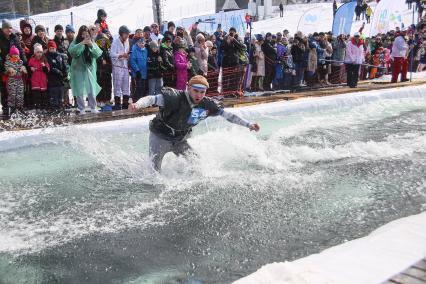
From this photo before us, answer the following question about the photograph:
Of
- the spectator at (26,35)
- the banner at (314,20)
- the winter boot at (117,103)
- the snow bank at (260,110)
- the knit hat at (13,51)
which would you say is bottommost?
the snow bank at (260,110)

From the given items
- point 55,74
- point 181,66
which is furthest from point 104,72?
point 181,66

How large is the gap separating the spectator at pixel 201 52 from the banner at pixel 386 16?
34.7 feet

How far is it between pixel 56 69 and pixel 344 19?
11262 mm

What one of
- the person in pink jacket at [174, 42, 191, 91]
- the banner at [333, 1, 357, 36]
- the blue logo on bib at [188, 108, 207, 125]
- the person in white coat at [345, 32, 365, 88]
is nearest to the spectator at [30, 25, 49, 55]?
the person in pink jacket at [174, 42, 191, 91]

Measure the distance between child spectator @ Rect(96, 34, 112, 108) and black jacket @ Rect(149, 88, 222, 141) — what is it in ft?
13.8

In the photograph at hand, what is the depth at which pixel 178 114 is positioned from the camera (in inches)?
237

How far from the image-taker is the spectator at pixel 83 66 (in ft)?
28.7

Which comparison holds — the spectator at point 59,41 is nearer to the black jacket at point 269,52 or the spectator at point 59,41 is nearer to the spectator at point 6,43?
the spectator at point 6,43

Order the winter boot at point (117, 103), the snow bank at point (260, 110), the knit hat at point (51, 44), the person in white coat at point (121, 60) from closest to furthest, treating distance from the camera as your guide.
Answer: the snow bank at point (260, 110) → the knit hat at point (51, 44) → the person in white coat at point (121, 60) → the winter boot at point (117, 103)

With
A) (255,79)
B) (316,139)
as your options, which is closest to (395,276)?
(316,139)

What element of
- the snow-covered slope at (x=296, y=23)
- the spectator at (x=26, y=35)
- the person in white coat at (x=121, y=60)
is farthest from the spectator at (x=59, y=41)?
the snow-covered slope at (x=296, y=23)

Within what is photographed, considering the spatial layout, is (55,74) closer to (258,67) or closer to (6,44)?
(6,44)

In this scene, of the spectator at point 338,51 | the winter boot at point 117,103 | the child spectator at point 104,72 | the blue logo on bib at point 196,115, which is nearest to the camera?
the blue logo on bib at point 196,115

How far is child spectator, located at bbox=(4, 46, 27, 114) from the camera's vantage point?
8328mm
